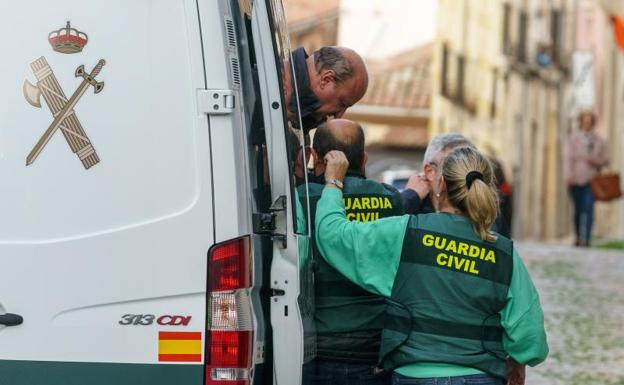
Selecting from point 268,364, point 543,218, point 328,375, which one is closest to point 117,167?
point 268,364

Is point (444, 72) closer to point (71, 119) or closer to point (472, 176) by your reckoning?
point (472, 176)

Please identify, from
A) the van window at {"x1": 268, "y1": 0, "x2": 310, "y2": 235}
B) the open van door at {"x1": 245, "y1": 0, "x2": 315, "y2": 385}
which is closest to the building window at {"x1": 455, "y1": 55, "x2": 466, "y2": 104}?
the van window at {"x1": 268, "y1": 0, "x2": 310, "y2": 235}

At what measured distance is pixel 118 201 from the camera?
4875 mm

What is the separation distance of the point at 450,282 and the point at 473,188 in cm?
31

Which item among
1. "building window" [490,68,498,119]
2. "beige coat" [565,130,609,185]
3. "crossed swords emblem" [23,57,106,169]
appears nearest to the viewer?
"crossed swords emblem" [23,57,106,169]

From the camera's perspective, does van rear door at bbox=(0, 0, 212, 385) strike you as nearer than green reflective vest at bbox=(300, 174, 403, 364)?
Yes

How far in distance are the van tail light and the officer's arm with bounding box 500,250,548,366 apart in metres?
0.97

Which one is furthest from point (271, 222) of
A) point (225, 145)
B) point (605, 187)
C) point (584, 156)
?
point (605, 187)

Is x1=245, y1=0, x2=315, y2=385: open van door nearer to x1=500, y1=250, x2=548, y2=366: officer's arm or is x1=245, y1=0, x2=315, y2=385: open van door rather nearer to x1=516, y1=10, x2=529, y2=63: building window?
x1=500, y1=250, x2=548, y2=366: officer's arm

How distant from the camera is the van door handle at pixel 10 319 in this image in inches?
192

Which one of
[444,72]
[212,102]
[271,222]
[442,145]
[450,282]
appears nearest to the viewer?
[212,102]

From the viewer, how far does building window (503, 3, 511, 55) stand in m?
43.2

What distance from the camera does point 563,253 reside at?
2186cm

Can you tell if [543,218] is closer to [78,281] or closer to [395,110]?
[395,110]
